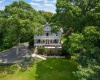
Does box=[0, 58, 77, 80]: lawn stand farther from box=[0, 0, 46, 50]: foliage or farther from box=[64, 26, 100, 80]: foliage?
box=[0, 0, 46, 50]: foliage

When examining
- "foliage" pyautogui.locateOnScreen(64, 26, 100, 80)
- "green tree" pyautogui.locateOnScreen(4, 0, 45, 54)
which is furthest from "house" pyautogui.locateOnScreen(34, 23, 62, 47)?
"foliage" pyautogui.locateOnScreen(64, 26, 100, 80)

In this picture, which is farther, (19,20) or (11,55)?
(11,55)

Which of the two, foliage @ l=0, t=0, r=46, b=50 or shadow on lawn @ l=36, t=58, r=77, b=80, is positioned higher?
foliage @ l=0, t=0, r=46, b=50

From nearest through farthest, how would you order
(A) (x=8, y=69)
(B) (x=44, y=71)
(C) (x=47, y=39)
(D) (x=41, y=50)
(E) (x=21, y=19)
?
(B) (x=44, y=71) → (A) (x=8, y=69) → (E) (x=21, y=19) → (D) (x=41, y=50) → (C) (x=47, y=39)

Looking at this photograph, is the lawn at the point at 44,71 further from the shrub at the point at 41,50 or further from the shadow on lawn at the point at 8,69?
the shrub at the point at 41,50

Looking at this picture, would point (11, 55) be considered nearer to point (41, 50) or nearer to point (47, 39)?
point (41, 50)

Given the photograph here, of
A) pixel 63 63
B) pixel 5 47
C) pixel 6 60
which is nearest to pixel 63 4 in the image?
pixel 63 63

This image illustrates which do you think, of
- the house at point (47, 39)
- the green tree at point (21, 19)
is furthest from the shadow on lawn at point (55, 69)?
the green tree at point (21, 19)

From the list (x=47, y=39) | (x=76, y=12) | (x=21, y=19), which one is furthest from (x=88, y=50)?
(x=47, y=39)
